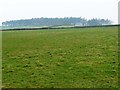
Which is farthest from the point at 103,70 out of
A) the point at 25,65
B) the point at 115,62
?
the point at 25,65

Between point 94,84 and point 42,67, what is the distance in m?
7.42

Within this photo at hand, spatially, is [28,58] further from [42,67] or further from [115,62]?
[115,62]

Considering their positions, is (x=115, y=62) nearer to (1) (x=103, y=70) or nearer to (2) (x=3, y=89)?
(1) (x=103, y=70)

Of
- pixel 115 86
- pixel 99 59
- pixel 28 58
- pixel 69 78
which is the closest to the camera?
pixel 115 86

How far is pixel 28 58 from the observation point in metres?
31.5

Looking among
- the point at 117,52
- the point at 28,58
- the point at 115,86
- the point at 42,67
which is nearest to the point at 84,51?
the point at 117,52

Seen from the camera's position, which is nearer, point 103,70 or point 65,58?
point 103,70

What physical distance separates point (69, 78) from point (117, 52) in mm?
11384

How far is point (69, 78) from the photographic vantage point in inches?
880

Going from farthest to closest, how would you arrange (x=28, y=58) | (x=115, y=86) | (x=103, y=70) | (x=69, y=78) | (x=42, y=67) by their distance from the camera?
(x=28, y=58)
(x=42, y=67)
(x=103, y=70)
(x=69, y=78)
(x=115, y=86)

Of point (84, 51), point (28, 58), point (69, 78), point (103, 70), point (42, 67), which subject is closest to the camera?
point (69, 78)

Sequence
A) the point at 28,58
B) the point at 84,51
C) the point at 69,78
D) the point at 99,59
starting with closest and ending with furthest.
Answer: the point at 69,78 < the point at 99,59 < the point at 28,58 < the point at 84,51

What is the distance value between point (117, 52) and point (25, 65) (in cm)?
1040

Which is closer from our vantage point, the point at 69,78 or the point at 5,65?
the point at 69,78
